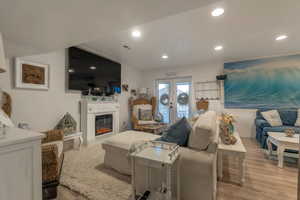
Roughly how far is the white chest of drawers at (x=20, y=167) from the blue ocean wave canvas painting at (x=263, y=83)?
475 centimetres

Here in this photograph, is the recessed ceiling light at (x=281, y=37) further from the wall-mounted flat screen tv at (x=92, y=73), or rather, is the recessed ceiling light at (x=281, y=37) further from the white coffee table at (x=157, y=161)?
the wall-mounted flat screen tv at (x=92, y=73)

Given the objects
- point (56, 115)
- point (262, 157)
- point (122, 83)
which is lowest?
point (262, 157)

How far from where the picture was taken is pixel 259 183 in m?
1.75

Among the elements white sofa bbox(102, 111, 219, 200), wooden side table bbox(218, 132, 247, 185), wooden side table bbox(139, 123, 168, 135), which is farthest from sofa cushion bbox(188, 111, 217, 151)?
wooden side table bbox(139, 123, 168, 135)

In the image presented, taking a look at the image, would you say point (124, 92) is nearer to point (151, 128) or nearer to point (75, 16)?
point (151, 128)

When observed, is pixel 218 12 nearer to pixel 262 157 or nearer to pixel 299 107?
pixel 262 157

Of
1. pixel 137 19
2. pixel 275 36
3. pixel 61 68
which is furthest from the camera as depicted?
pixel 61 68

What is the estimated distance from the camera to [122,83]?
4.60 metres

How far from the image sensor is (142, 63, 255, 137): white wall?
13.0ft

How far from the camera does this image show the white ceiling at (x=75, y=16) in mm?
1008

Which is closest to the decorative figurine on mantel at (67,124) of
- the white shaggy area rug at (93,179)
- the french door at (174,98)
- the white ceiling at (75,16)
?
the white shaggy area rug at (93,179)

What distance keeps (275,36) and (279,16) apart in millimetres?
891

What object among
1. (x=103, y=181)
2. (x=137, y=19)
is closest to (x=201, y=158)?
(x=103, y=181)

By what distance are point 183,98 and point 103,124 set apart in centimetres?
304
